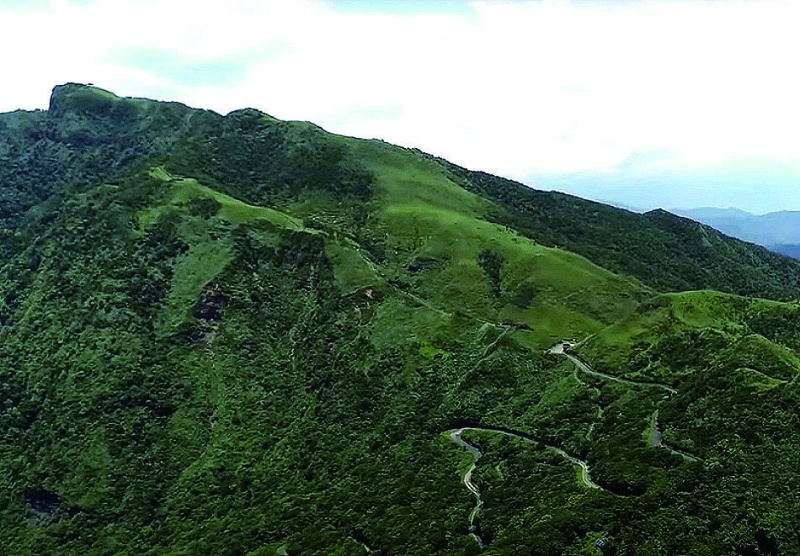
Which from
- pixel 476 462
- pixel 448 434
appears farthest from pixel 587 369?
pixel 476 462

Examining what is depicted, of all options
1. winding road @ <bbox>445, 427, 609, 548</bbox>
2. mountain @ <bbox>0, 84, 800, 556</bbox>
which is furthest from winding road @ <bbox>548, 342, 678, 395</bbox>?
winding road @ <bbox>445, 427, 609, 548</bbox>

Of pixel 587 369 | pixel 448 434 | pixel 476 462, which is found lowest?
pixel 476 462

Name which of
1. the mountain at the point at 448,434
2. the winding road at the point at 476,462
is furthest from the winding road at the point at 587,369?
the winding road at the point at 476,462

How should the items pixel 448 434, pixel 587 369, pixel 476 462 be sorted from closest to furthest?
pixel 476 462 → pixel 587 369 → pixel 448 434

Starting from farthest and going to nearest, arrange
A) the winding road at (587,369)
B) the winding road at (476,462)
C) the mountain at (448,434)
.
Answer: the winding road at (587,369) < the winding road at (476,462) < the mountain at (448,434)

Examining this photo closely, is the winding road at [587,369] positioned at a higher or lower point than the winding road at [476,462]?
higher

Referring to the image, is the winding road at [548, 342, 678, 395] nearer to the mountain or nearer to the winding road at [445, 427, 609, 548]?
the mountain

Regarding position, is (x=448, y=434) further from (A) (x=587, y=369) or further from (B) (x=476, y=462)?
(A) (x=587, y=369)

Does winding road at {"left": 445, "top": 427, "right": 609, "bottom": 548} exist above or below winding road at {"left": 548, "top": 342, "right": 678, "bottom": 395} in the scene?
below

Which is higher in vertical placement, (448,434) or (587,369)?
(587,369)

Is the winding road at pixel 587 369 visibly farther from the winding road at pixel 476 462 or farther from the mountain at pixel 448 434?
the winding road at pixel 476 462

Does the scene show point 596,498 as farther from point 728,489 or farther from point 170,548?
point 170,548

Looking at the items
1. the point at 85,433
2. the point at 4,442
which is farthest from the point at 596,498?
the point at 4,442
